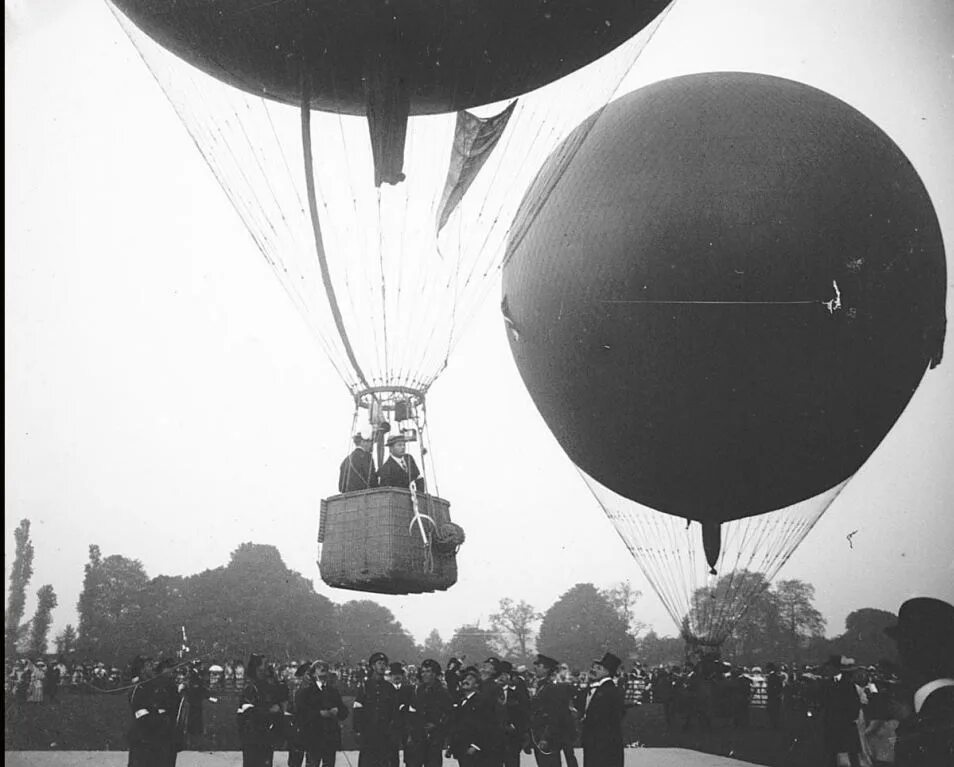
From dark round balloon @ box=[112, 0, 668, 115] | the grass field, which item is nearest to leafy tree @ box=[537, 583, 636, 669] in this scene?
the grass field

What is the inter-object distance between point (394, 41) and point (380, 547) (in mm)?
3793

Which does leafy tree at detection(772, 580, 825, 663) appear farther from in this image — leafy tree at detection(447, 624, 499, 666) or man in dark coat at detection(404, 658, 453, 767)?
man in dark coat at detection(404, 658, 453, 767)

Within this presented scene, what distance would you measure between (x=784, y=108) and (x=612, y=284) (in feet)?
9.24

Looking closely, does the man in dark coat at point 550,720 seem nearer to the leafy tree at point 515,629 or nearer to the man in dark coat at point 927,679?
the man in dark coat at point 927,679

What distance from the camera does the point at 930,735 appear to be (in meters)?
2.31

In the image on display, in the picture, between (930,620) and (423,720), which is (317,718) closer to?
(423,720)

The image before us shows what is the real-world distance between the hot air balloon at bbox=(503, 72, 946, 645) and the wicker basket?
13.0ft

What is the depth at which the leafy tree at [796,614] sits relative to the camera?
269 ft

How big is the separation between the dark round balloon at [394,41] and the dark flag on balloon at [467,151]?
42cm

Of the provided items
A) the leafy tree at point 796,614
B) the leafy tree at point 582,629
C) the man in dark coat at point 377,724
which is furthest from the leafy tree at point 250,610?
the man in dark coat at point 377,724

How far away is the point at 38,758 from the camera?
39.5ft

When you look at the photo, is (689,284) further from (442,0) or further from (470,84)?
(442,0)

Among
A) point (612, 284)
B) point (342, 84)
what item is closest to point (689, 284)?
point (612, 284)

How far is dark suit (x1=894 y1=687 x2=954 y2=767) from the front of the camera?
2291 millimetres
